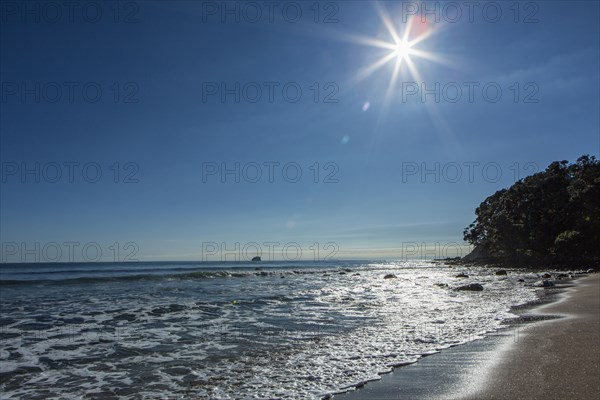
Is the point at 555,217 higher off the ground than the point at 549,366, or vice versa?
the point at 555,217

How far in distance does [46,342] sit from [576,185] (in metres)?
61.7

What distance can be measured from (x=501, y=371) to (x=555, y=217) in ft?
203

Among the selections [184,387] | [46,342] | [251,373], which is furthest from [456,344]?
[46,342]

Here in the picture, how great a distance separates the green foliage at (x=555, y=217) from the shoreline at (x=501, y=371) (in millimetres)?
51972

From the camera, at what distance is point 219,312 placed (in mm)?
15562

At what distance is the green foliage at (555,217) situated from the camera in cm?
5241

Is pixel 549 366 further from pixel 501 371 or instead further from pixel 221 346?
pixel 221 346

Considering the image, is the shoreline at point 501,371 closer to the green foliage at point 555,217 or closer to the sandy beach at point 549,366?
the sandy beach at point 549,366

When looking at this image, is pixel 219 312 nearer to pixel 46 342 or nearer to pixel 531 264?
pixel 46 342

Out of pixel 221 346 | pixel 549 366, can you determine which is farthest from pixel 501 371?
pixel 221 346

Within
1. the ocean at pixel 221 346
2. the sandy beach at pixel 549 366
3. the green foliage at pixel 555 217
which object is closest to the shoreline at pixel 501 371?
the sandy beach at pixel 549 366

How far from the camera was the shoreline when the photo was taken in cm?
549

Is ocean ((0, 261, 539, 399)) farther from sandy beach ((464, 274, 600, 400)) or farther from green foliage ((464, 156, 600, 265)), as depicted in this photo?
green foliage ((464, 156, 600, 265))

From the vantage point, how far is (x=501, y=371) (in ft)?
21.2
